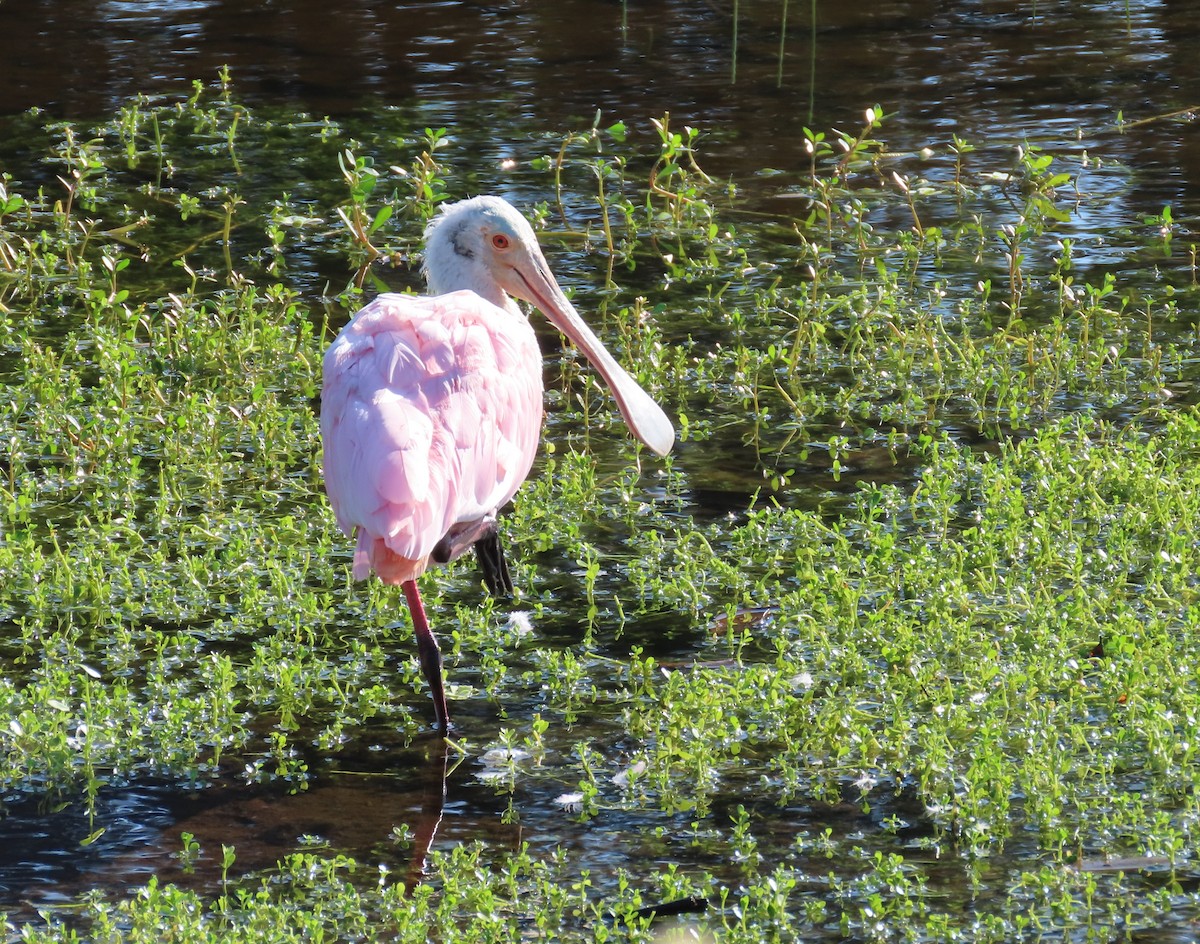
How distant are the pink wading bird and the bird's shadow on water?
0.93 feet

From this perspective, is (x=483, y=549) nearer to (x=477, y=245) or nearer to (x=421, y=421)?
(x=421, y=421)

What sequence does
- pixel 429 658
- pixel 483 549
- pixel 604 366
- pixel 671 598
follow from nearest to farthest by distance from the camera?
pixel 429 658 < pixel 483 549 < pixel 671 598 < pixel 604 366

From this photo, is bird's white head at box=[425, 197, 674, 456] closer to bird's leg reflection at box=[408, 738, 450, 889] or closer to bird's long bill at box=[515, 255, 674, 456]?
bird's long bill at box=[515, 255, 674, 456]

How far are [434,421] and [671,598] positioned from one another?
1052mm

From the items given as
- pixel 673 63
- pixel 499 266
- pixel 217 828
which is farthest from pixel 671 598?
pixel 673 63

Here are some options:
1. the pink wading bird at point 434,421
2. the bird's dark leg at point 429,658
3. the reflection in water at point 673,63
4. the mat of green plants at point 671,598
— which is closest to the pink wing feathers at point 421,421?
the pink wading bird at point 434,421

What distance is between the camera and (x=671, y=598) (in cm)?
545

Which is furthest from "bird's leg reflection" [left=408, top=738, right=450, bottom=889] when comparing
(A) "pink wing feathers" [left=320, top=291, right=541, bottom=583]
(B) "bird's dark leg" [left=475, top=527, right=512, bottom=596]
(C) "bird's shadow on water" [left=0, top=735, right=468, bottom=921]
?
(B) "bird's dark leg" [left=475, top=527, right=512, bottom=596]

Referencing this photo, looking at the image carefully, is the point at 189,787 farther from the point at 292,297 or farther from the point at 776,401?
the point at 292,297

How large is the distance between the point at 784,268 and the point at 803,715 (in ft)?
12.8

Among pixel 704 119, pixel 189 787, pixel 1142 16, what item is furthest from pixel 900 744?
pixel 1142 16

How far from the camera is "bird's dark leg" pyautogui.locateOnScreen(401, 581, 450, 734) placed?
4.72 meters

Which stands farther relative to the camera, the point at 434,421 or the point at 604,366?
the point at 604,366

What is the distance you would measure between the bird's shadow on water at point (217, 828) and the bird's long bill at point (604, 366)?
64.4 inches
